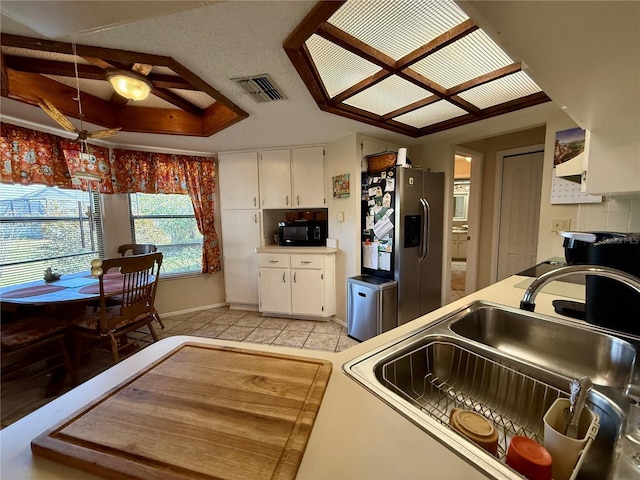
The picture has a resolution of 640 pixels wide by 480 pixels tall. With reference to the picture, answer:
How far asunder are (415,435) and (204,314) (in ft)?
11.5

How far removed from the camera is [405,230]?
255 centimetres

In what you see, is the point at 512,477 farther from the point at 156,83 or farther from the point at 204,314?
the point at 204,314

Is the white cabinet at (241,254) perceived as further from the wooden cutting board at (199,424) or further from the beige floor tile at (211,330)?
the wooden cutting board at (199,424)

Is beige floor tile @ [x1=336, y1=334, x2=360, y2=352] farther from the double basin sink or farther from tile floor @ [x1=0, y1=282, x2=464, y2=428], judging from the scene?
the double basin sink

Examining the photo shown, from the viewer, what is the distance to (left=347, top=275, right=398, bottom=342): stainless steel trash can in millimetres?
2453

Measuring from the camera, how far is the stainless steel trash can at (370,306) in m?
2.45

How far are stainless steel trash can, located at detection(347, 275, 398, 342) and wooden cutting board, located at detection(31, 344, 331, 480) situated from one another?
1.84 m

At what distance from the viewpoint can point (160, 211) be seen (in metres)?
3.33

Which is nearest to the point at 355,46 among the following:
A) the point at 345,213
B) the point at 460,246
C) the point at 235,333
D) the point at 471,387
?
the point at 471,387

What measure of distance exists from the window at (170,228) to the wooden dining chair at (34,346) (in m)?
1.34

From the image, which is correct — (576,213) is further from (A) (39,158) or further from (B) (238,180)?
(A) (39,158)

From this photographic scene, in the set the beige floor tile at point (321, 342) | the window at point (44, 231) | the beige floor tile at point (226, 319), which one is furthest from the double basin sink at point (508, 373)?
the window at point (44, 231)

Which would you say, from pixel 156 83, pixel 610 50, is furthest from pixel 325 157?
pixel 610 50

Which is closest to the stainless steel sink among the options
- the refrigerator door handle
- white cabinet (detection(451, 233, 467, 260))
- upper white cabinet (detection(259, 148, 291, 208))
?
the refrigerator door handle
